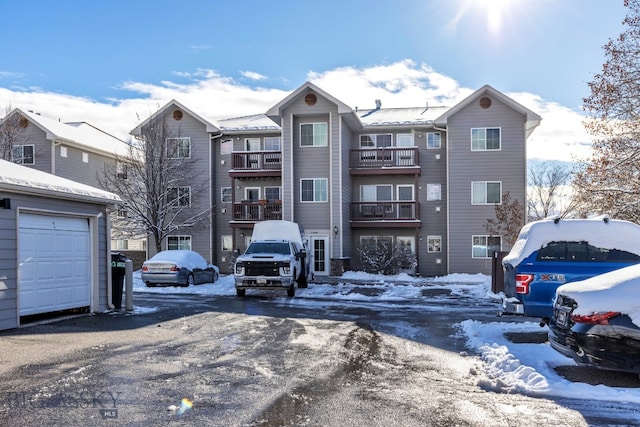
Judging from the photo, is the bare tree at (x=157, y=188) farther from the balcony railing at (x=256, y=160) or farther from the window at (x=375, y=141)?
the window at (x=375, y=141)

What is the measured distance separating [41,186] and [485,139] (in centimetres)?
2308

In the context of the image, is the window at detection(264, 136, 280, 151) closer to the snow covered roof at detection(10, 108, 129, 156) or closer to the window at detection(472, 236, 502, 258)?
the snow covered roof at detection(10, 108, 129, 156)

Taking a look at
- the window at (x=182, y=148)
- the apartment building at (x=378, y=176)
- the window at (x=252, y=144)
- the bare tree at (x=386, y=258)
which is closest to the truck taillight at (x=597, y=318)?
the bare tree at (x=386, y=258)

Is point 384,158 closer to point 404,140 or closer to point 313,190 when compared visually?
point 404,140

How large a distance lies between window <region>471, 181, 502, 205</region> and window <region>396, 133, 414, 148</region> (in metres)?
3.97

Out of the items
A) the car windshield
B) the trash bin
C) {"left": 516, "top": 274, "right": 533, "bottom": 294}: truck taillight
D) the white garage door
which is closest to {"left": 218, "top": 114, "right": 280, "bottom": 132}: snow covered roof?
the car windshield

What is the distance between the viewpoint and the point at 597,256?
33.9ft

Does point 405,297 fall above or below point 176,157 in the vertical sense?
below

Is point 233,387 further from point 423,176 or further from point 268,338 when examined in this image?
point 423,176

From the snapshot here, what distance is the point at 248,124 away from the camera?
1298 inches

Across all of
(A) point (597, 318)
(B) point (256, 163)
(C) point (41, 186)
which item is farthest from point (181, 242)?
(A) point (597, 318)

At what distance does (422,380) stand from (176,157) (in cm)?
2617

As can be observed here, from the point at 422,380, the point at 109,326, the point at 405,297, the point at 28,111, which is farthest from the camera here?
the point at 28,111

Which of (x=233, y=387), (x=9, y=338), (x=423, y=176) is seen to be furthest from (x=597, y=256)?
(x=423, y=176)
